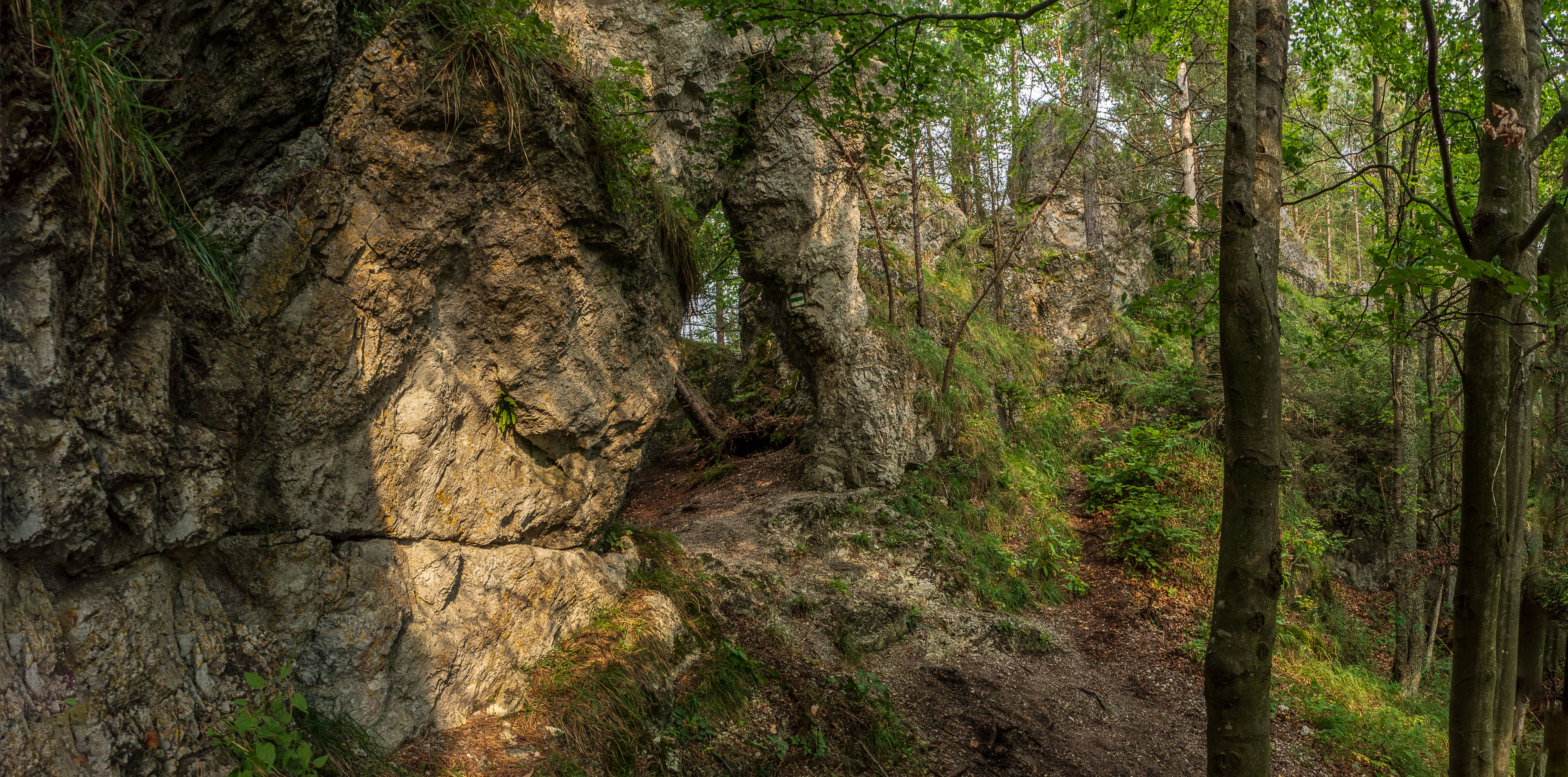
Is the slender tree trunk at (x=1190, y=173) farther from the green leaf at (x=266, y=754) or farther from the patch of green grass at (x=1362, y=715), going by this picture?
the green leaf at (x=266, y=754)

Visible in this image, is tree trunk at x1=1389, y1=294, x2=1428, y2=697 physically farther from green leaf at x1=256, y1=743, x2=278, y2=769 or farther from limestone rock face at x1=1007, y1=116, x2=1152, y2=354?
green leaf at x1=256, y1=743, x2=278, y2=769

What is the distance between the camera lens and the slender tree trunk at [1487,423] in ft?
12.0

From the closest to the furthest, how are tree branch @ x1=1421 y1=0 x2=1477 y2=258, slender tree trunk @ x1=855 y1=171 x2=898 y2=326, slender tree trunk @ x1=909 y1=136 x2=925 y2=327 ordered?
tree branch @ x1=1421 y1=0 x2=1477 y2=258 < slender tree trunk @ x1=855 y1=171 x2=898 y2=326 < slender tree trunk @ x1=909 y1=136 x2=925 y2=327

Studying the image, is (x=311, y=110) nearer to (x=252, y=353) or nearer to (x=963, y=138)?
(x=252, y=353)

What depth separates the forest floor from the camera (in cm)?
588

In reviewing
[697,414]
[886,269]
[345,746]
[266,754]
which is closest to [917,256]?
[886,269]

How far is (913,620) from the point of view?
24.6 ft

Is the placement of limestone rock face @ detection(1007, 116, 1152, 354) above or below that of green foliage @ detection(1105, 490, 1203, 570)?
above

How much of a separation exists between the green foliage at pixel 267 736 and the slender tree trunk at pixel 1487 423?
5.40 meters

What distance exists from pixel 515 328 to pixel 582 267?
68cm

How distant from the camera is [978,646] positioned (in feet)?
24.3

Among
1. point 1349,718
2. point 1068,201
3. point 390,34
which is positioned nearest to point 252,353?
point 390,34

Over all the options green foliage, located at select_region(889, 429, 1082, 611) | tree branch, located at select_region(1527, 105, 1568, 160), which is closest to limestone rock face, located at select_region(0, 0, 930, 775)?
green foliage, located at select_region(889, 429, 1082, 611)

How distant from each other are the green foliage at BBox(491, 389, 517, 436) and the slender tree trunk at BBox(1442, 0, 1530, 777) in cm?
541
